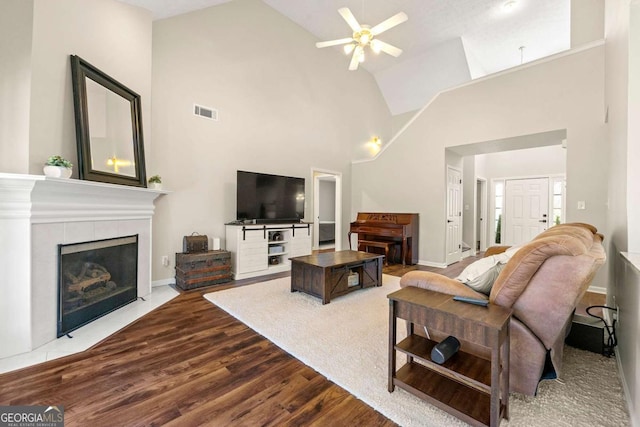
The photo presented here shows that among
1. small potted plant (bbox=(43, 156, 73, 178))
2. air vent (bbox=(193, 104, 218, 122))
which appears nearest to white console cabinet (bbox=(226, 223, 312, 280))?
air vent (bbox=(193, 104, 218, 122))

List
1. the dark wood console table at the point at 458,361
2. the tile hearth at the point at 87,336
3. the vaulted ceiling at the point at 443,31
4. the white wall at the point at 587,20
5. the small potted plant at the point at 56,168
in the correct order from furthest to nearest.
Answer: the vaulted ceiling at the point at 443,31, the white wall at the point at 587,20, the small potted plant at the point at 56,168, the tile hearth at the point at 87,336, the dark wood console table at the point at 458,361

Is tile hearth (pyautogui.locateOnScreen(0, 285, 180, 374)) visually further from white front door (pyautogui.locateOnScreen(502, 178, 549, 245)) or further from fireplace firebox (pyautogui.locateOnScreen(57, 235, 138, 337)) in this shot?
white front door (pyautogui.locateOnScreen(502, 178, 549, 245))

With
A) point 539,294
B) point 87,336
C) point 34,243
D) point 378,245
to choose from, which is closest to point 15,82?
point 34,243

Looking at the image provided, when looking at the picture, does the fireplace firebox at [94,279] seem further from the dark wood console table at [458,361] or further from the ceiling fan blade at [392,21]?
the ceiling fan blade at [392,21]

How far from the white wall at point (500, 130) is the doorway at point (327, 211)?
2.53ft

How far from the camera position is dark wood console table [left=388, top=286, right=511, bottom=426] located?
1.25 m

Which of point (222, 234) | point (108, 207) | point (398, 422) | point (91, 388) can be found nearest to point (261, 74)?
point (222, 234)

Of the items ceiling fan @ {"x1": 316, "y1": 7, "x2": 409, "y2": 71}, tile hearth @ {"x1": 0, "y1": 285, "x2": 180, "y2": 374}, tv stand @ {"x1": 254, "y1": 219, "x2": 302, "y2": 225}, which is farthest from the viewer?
tv stand @ {"x1": 254, "y1": 219, "x2": 302, "y2": 225}

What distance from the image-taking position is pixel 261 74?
16.4 ft

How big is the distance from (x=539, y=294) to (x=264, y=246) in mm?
3668

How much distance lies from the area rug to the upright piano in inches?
86.3

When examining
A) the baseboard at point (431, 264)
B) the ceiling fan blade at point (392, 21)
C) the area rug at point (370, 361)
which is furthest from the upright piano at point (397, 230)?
the ceiling fan blade at point (392, 21)

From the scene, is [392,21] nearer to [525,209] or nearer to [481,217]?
[481,217]

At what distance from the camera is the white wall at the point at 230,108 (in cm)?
391
